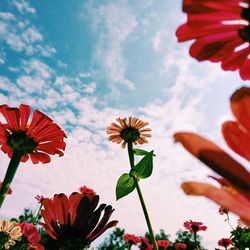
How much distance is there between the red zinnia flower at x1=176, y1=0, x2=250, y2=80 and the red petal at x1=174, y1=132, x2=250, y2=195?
0.83ft

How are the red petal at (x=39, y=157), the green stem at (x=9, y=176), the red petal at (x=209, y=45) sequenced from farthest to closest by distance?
the red petal at (x=39, y=157)
the green stem at (x=9, y=176)
the red petal at (x=209, y=45)

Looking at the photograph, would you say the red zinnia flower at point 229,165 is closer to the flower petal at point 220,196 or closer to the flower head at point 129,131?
the flower petal at point 220,196

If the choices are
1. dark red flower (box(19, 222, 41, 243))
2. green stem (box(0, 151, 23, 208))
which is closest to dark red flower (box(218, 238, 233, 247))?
dark red flower (box(19, 222, 41, 243))

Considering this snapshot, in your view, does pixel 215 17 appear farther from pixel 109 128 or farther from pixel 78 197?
pixel 109 128

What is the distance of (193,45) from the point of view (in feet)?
1.80

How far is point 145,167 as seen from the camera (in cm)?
→ 154

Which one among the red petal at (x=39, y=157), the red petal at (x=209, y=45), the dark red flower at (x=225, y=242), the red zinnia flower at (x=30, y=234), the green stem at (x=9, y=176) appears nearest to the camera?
the red petal at (x=209, y=45)

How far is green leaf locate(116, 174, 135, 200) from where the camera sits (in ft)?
4.75

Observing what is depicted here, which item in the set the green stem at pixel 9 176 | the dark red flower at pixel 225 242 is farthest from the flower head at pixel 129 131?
the dark red flower at pixel 225 242

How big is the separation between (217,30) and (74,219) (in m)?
0.70

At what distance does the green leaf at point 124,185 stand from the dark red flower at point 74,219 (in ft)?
1.21

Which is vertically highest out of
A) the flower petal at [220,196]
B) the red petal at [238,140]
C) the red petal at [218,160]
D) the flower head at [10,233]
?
the flower head at [10,233]

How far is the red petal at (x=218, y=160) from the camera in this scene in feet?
0.74

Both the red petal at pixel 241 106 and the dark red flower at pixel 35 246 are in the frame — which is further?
the dark red flower at pixel 35 246
